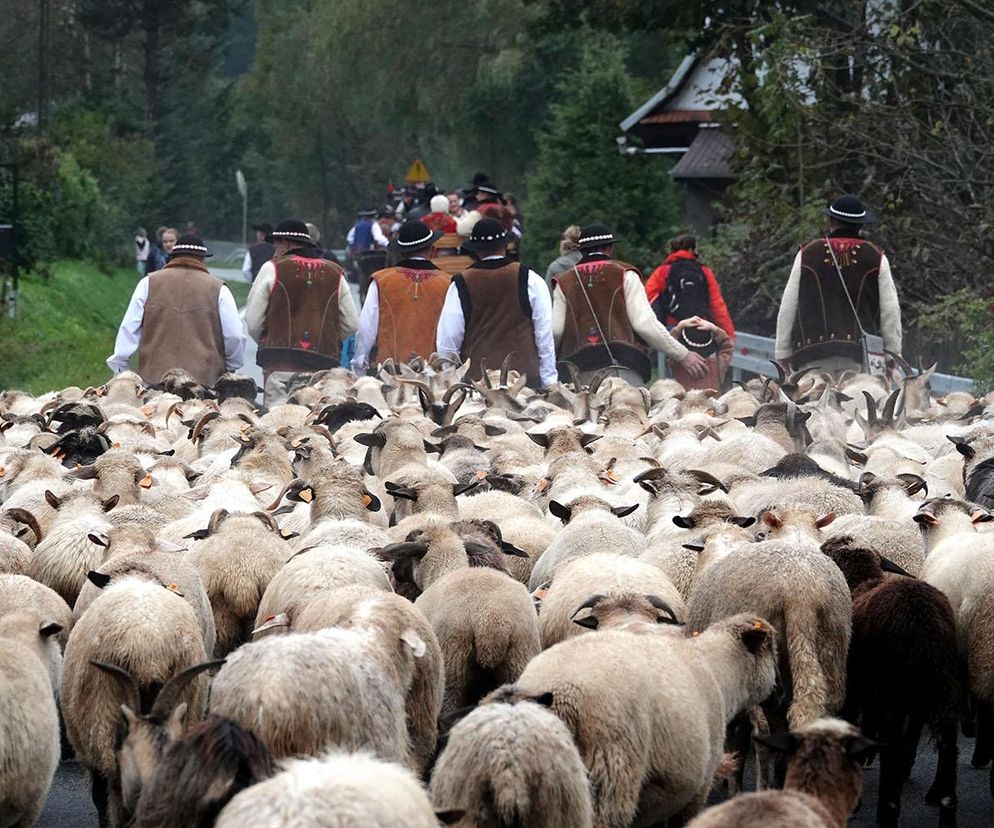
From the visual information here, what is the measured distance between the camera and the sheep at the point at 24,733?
604cm

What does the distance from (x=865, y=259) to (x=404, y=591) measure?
8.93 metres

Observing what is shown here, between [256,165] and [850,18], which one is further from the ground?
[850,18]

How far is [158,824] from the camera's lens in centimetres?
505

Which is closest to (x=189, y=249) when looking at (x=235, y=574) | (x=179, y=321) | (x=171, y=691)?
(x=179, y=321)

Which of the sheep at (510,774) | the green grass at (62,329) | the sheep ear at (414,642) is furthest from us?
the green grass at (62,329)

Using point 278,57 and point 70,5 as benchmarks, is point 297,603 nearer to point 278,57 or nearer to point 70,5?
point 70,5

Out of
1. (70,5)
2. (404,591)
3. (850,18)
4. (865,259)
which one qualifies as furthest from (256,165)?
(404,591)

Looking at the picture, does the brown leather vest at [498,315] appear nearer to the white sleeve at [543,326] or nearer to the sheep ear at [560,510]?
the white sleeve at [543,326]

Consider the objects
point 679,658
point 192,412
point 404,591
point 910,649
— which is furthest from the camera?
point 192,412

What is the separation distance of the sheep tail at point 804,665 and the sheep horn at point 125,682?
2324 millimetres

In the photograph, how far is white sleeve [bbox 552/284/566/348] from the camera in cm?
1659

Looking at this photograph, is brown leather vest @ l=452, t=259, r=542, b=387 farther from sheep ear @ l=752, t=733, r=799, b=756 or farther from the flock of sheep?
sheep ear @ l=752, t=733, r=799, b=756

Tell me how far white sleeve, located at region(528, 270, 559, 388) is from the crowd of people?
17 millimetres

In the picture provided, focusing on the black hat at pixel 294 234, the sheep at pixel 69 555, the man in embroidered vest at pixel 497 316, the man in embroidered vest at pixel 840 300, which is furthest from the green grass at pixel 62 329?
the sheep at pixel 69 555
